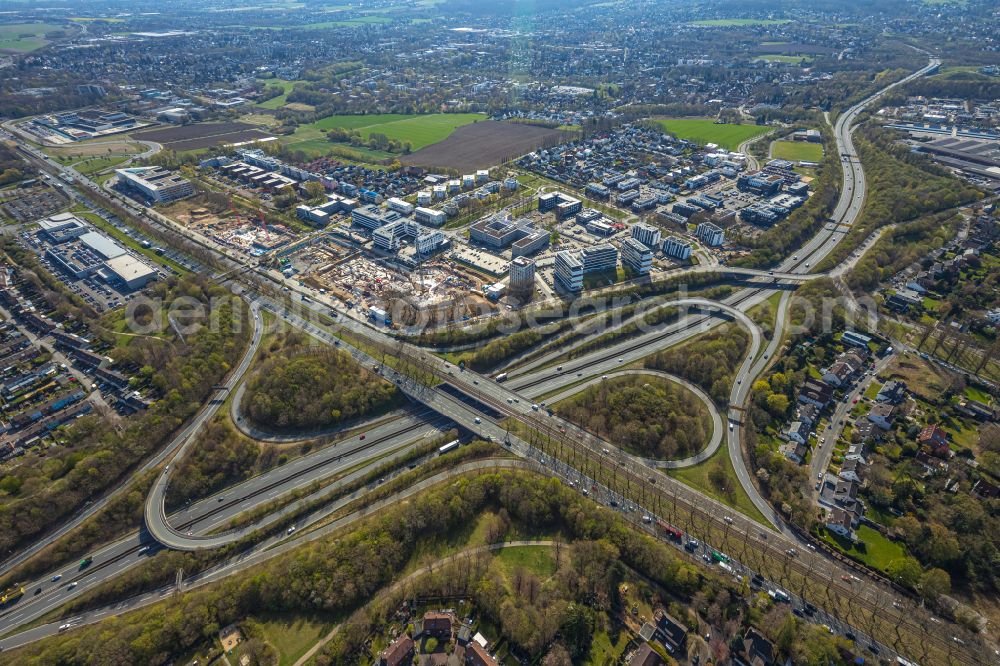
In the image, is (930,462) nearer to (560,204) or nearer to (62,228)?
(560,204)

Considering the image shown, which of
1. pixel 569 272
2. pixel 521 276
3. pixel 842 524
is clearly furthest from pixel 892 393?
pixel 521 276

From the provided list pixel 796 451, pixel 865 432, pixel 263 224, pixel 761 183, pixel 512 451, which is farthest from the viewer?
pixel 761 183

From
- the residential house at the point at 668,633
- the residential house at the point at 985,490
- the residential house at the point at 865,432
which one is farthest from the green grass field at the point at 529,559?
the residential house at the point at 985,490

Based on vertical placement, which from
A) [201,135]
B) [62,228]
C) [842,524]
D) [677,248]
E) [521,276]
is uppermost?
[677,248]

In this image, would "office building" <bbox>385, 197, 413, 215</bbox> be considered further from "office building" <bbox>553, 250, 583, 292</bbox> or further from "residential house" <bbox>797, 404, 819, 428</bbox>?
"residential house" <bbox>797, 404, 819, 428</bbox>

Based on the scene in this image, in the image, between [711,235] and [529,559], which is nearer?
[529,559]

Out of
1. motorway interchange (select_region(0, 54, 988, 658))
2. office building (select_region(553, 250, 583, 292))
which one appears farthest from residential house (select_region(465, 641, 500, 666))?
office building (select_region(553, 250, 583, 292))

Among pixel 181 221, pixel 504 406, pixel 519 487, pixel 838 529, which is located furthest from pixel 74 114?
pixel 838 529
